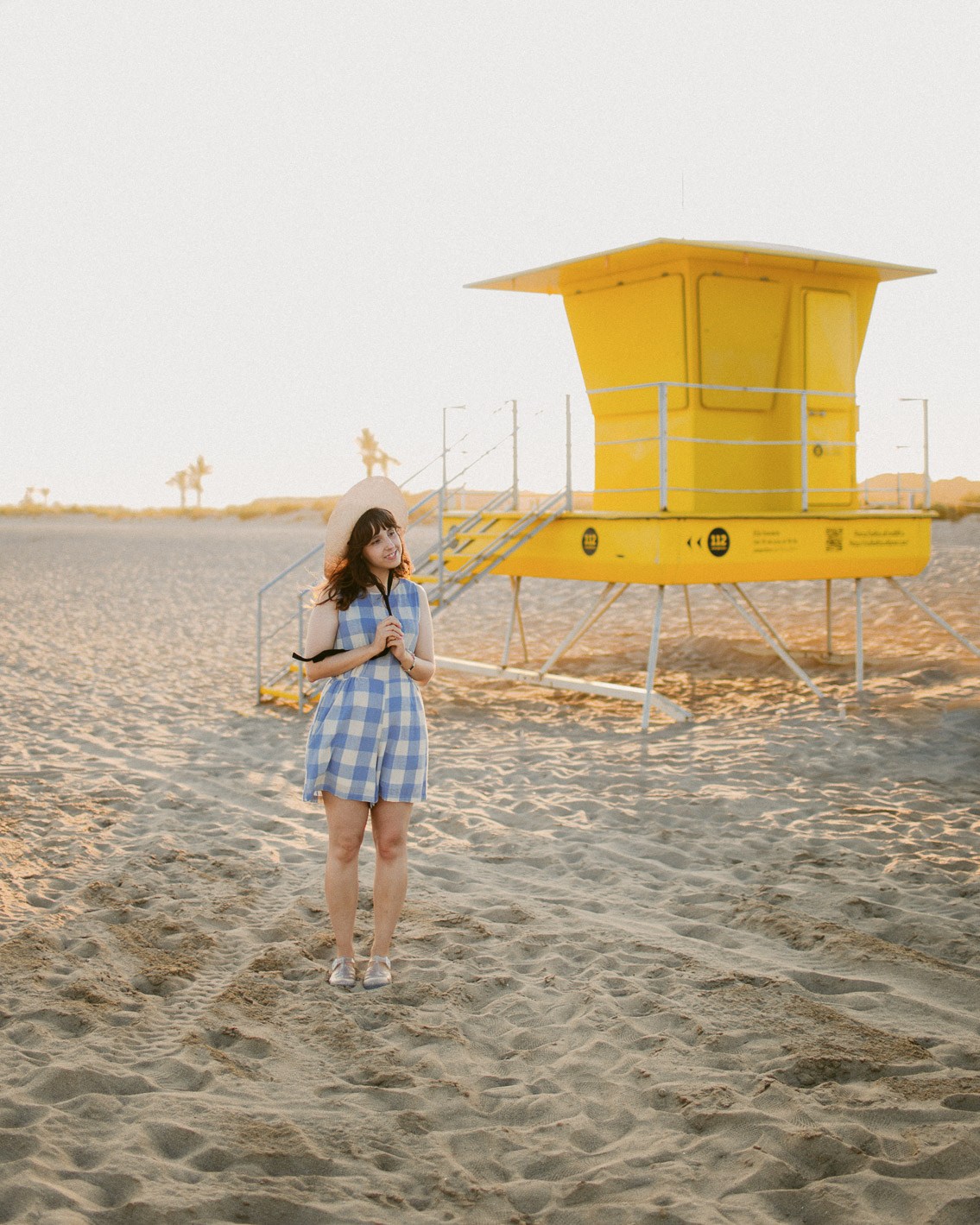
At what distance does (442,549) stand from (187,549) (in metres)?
25.7

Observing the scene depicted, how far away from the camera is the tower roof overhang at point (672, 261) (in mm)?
10031

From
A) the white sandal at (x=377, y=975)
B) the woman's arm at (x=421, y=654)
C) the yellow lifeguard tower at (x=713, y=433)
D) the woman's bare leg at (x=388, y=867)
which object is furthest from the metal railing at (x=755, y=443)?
the white sandal at (x=377, y=975)

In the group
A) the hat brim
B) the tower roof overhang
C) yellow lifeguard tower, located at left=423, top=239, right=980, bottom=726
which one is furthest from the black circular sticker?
the hat brim

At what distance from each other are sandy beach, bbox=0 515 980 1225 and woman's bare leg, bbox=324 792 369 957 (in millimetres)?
269

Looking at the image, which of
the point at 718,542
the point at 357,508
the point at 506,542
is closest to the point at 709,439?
the point at 718,542

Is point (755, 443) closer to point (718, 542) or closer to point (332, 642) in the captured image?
point (718, 542)

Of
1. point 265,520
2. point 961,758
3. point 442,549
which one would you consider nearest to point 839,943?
point 961,758

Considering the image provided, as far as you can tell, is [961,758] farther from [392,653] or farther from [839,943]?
[392,653]

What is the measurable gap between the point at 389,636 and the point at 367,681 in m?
0.20

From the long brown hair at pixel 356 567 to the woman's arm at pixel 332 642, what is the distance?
51 millimetres

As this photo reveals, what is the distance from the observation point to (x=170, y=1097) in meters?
3.41

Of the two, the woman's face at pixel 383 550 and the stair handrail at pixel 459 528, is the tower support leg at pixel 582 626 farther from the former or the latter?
the woman's face at pixel 383 550

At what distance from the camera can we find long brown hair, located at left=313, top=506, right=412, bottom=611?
4.03m

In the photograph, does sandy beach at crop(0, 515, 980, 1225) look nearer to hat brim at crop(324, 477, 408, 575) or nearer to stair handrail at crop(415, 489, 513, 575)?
hat brim at crop(324, 477, 408, 575)
